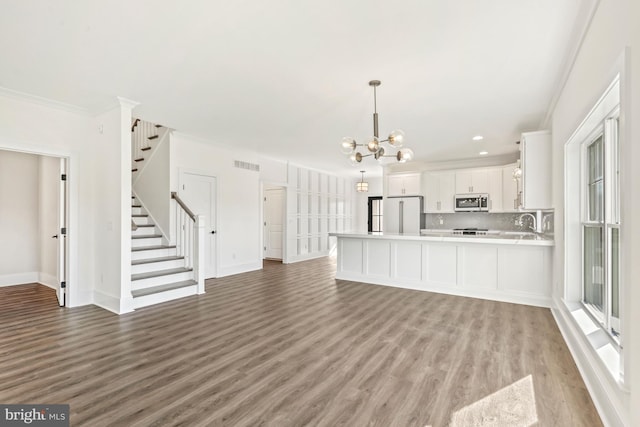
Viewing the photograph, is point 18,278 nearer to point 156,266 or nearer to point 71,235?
point 71,235

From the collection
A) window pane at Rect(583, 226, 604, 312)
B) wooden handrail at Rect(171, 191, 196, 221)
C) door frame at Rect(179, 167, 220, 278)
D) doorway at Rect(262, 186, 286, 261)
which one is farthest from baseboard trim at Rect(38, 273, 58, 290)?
window pane at Rect(583, 226, 604, 312)

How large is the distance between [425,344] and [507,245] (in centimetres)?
251

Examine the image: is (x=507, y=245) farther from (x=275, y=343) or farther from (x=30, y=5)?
(x=30, y=5)

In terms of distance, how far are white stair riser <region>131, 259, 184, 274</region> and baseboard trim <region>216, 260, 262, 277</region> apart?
1.24 meters

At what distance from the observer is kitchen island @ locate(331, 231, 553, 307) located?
4519 millimetres

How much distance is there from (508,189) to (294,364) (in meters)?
6.87

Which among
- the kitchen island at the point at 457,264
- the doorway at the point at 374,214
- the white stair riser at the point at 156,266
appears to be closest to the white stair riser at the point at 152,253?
the white stair riser at the point at 156,266

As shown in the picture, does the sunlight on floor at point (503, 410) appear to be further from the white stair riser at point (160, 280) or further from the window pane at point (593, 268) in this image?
the white stair riser at point (160, 280)

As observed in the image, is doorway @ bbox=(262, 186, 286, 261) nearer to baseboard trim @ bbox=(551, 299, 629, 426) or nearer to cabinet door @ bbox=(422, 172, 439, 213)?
cabinet door @ bbox=(422, 172, 439, 213)

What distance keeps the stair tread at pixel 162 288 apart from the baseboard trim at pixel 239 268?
4.55 feet

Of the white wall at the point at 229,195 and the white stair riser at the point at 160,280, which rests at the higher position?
the white wall at the point at 229,195

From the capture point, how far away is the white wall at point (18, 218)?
5.79 meters

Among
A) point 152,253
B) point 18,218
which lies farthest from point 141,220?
point 18,218

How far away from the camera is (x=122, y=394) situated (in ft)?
7.39
